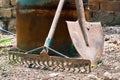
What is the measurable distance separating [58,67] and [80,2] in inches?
29.4

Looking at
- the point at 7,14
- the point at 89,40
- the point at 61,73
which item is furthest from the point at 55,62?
the point at 7,14

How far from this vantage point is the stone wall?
5.86 metres

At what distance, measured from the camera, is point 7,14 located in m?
5.90

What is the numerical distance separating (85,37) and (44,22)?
1.54 feet

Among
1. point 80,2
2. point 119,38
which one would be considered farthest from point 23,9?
point 119,38

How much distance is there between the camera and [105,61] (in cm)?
368

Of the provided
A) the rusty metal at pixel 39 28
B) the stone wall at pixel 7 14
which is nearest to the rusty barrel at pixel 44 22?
the rusty metal at pixel 39 28

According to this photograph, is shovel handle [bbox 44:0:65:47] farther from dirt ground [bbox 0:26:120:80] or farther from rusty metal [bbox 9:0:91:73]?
dirt ground [bbox 0:26:120:80]

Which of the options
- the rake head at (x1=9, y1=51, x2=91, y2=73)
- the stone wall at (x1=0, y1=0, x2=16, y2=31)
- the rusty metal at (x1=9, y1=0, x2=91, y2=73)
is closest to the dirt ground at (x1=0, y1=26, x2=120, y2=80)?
the rake head at (x1=9, y1=51, x2=91, y2=73)

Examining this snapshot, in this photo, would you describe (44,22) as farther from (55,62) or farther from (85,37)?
(55,62)

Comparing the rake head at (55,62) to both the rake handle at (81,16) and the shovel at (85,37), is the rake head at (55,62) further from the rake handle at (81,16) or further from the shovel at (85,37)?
the rake handle at (81,16)

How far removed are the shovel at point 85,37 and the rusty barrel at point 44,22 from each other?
15 cm

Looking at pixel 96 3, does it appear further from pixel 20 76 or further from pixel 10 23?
pixel 20 76

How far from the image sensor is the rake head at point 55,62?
321 centimetres
